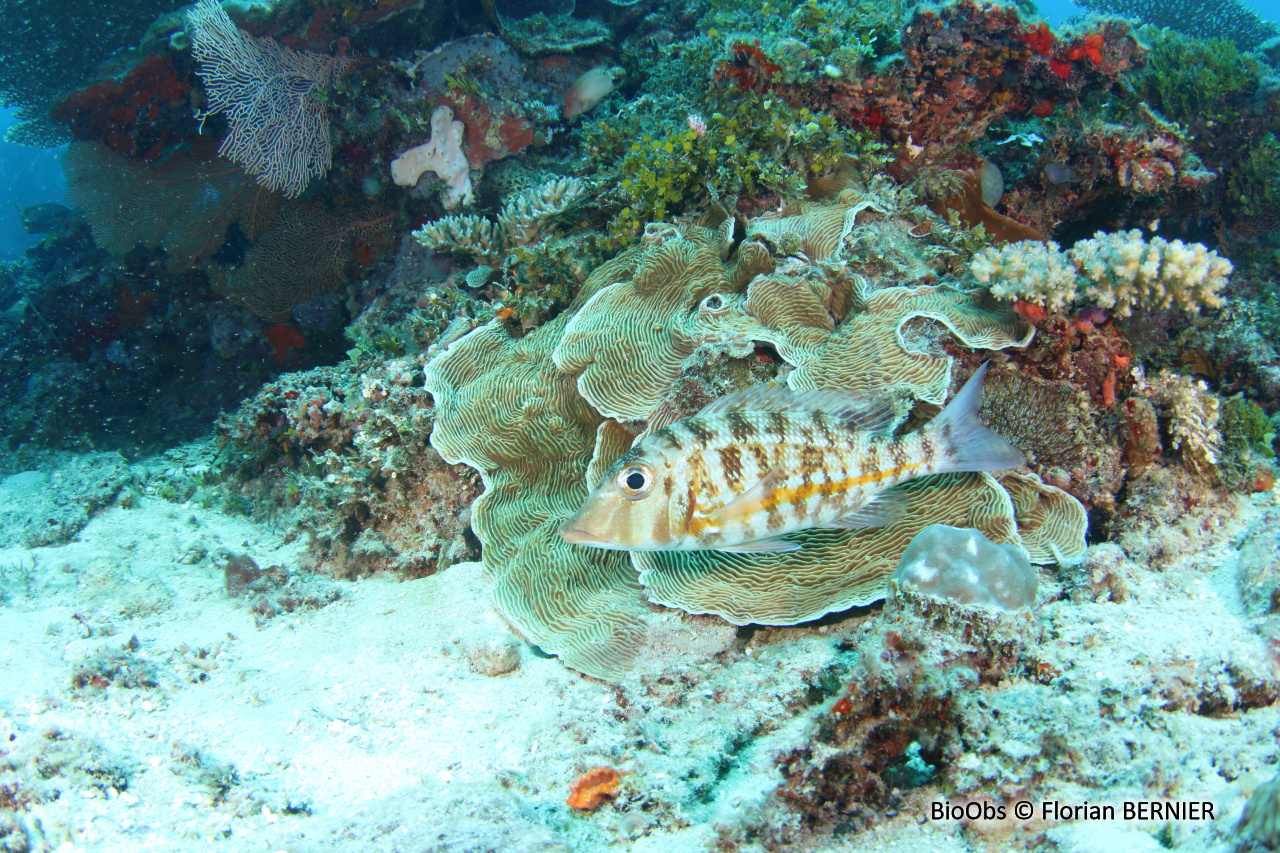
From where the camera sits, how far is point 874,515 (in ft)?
9.90

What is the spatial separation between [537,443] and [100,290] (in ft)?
36.5

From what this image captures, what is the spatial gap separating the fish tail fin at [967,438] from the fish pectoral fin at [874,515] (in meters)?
0.35

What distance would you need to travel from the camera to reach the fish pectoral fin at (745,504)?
2832mm

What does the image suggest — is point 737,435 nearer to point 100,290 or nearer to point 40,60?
point 100,290

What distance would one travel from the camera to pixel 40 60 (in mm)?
10102

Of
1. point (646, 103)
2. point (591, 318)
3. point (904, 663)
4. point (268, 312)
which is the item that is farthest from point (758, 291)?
point (268, 312)

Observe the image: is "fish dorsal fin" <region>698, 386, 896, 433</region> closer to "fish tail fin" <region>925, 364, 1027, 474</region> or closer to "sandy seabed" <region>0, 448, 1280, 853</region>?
"fish tail fin" <region>925, 364, 1027, 474</region>

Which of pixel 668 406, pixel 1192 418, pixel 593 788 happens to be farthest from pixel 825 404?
pixel 1192 418

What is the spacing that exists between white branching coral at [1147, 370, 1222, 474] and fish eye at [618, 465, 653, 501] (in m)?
3.41

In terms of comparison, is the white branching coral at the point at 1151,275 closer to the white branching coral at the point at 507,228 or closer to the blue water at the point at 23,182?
the white branching coral at the point at 507,228

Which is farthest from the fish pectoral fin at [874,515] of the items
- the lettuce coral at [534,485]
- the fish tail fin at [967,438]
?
the lettuce coral at [534,485]

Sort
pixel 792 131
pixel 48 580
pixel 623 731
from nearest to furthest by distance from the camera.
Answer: pixel 623 731 → pixel 48 580 → pixel 792 131

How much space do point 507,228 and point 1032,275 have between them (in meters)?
4.72

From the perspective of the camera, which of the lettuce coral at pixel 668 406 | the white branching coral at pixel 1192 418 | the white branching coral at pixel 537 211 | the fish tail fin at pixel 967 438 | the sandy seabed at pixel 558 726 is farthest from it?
the white branching coral at pixel 537 211
